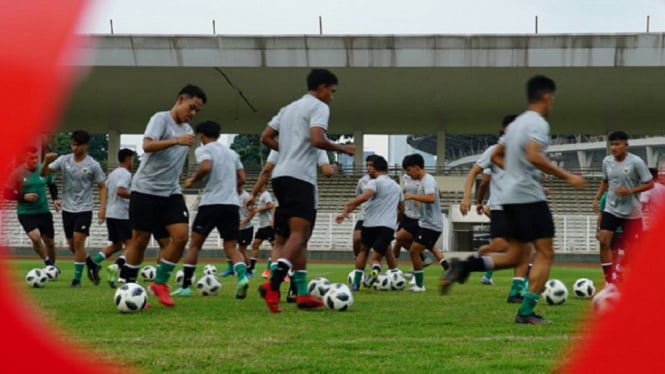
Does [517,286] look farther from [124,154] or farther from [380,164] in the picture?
[124,154]

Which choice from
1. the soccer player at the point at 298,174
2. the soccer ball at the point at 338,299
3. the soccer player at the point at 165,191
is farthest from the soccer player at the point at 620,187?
the soccer player at the point at 165,191

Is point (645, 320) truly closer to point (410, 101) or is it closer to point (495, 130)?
point (410, 101)

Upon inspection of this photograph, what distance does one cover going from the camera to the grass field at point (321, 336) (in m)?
3.51

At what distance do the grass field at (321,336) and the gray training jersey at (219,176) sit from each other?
100cm

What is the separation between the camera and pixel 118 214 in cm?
1069

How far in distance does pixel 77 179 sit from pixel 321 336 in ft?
20.2

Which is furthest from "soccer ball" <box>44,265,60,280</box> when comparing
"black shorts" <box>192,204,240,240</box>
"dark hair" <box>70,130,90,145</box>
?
"black shorts" <box>192,204,240,240</box>

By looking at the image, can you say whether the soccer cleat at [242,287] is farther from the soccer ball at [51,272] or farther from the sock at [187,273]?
the soccer ball at [51,272]


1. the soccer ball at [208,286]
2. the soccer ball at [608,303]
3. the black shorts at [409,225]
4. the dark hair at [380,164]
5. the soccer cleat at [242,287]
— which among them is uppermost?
the dark hair at [380,164]

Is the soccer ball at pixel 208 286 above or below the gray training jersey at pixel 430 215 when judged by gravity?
below

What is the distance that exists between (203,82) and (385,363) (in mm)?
27897

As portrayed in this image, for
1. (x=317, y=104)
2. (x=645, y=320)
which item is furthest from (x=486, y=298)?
(x=645, y=320)

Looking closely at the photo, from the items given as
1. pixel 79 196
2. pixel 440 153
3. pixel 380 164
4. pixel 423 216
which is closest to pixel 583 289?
pixel 423 216

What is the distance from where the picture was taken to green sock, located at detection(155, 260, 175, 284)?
22.7 feet
